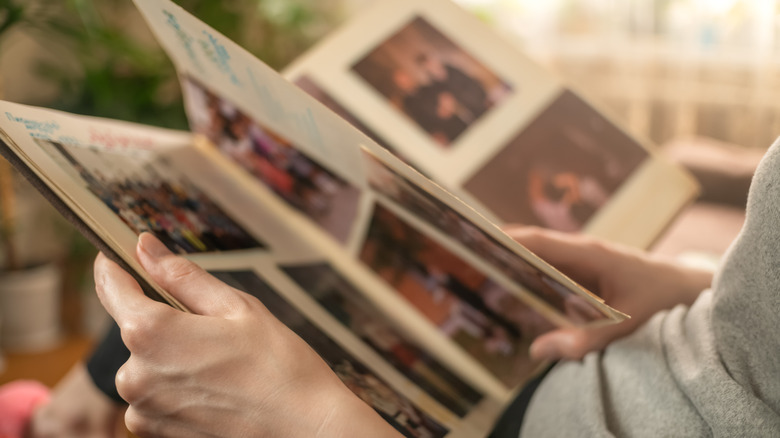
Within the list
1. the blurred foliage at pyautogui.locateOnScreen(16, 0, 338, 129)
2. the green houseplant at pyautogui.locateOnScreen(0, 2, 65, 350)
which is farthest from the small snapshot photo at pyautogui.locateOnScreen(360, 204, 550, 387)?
the green houseplant at pyautogui.locateOnScreen(0, 2, 65, 350)

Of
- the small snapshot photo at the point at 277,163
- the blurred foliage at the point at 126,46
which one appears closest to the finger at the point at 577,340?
the small snapshot photo at the point at 277,163

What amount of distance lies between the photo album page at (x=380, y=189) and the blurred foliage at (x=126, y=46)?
2.48 feet

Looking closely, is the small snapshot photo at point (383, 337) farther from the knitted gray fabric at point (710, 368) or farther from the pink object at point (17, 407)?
the pink object at point (17, 407)

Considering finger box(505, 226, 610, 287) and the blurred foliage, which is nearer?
finger box(505, 226, 610, 287)

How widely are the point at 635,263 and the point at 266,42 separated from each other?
1.85 meters

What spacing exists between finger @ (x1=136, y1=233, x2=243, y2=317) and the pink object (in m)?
0.51

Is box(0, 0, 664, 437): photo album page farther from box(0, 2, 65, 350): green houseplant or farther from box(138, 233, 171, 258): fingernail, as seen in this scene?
box(0, 2, 65, 350): green houseplant

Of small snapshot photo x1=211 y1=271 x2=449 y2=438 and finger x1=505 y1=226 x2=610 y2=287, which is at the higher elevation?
finger x1=505 y1=226 x2=610 y2=287

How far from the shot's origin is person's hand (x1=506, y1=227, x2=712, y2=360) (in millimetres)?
522

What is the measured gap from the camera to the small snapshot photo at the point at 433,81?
0.69 meters

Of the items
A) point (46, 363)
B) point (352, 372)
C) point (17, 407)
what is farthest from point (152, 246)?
point (46, 363)

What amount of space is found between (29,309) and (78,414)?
0.83m

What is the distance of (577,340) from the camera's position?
0.50 meters

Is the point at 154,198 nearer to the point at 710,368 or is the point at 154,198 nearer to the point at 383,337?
the point at 383,337
